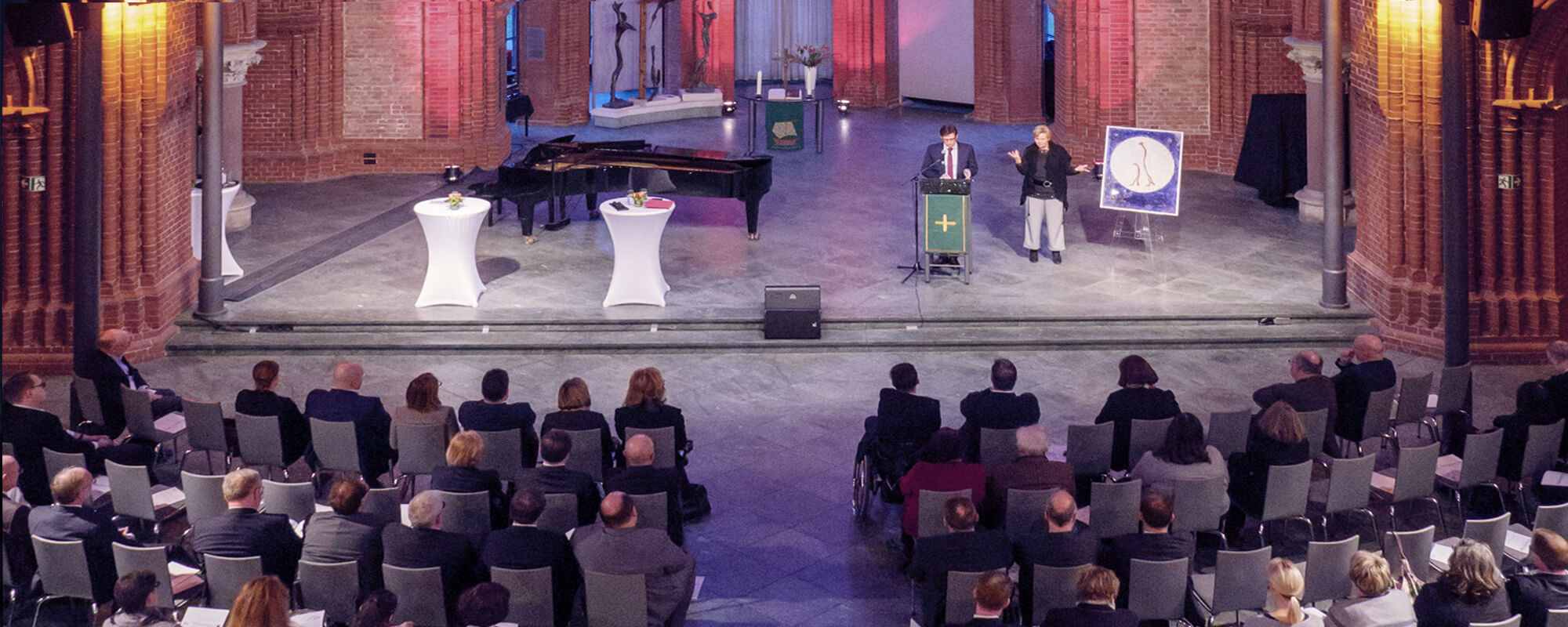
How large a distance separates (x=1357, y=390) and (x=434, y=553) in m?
5.56

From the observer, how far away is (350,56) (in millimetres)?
19109

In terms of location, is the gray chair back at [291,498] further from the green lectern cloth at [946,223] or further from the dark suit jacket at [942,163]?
the dark suit jacket at [942,163]

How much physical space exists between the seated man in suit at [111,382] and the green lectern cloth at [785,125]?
11.6 metres

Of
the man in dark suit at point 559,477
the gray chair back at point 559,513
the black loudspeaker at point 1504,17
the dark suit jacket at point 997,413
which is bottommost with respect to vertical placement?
the gray chair back at point 559,513

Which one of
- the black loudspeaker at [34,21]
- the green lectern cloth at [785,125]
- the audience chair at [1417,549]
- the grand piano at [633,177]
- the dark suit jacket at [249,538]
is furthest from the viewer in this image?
the green lectern cloth at [785,125]

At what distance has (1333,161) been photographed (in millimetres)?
12961

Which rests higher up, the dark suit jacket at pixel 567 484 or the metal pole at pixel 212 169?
the metal pole at pixel 212 169

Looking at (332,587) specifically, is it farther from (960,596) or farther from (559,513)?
(960,596)

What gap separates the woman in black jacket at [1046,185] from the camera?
1470 centimetres

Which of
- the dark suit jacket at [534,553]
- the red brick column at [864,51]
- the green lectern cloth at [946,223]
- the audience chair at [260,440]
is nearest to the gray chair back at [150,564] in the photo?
the dark suit jacket at [534,553]

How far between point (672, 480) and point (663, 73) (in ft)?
56.6

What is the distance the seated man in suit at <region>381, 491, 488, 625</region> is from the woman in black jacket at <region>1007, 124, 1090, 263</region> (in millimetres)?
8322

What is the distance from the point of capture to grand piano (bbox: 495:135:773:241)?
15.7 metres

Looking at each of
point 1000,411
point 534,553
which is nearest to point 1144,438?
point 1000,411
